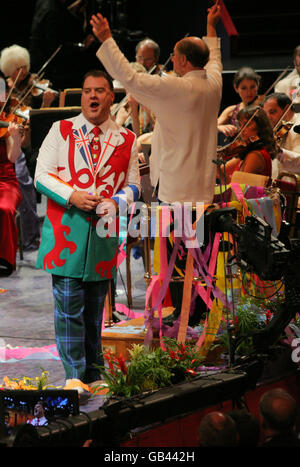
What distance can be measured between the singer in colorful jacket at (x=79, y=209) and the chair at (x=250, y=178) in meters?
1.22

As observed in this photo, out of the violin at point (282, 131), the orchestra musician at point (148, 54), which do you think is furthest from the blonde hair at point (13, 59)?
the violin at point (282, 131)

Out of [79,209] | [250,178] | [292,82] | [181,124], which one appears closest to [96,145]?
[79,209]

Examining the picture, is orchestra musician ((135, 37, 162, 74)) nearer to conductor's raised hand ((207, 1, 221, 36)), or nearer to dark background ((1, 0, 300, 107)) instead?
dark background ((1, 0, 300, 107))

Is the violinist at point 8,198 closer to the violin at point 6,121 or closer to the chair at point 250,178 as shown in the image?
the violin at point 6,121

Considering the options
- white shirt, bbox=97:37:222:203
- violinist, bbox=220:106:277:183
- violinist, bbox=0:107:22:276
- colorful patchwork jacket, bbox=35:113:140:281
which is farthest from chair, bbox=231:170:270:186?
violinist, bbox=0:107:22:276

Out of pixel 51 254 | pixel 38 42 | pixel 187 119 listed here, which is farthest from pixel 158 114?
pixel 38 42

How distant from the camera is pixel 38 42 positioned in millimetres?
9227

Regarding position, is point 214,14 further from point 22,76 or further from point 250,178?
point 22,76

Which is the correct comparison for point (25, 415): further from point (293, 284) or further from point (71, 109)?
point (71, 109)

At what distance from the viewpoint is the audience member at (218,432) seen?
91.4 inches

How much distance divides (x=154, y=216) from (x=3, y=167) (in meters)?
2.29

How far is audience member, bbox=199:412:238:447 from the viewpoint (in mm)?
2322

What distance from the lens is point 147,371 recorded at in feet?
11.4

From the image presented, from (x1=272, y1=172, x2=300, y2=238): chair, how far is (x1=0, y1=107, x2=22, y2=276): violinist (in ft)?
6.50
